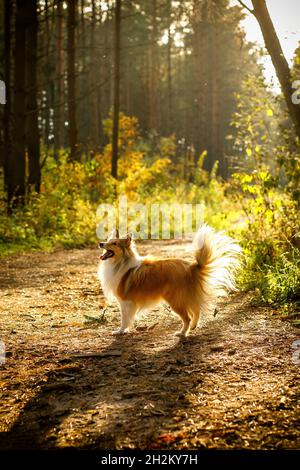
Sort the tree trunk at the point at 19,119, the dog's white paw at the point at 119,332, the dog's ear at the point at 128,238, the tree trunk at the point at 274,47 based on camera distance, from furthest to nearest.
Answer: the tree trunk at the point at 19,119, the tree trunk at the point at 274,47, the dog's ear at the point at 128,238, the dog's white paw at the point at 119,332

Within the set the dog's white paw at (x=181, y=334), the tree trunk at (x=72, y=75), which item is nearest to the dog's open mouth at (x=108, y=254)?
the dog's white paw at (x=181, y=334)

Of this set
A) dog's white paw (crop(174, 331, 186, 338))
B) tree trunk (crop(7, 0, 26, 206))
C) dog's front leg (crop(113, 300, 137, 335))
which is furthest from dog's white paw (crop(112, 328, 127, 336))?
tree trunk (crop(7, 0, 26, 206))

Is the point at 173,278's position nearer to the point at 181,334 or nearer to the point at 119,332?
the point at 181,334

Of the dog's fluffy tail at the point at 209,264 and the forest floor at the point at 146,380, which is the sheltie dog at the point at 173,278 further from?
the forest floor at the point at 146,380

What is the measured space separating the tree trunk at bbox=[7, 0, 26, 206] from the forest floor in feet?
26.8

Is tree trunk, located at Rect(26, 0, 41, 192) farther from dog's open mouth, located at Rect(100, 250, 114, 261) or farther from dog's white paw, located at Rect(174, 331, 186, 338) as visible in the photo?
dog's white paw, located at Rect(174, 331, 186, 338)

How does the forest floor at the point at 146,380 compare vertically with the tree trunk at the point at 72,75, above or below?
below

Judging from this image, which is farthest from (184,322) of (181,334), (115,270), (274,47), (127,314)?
(274,47)

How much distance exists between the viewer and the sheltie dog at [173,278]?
5.54 m

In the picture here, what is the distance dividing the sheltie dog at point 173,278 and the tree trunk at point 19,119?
900 centimetres

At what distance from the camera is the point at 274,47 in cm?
775

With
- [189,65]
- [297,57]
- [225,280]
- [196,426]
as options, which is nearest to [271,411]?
[196,426]

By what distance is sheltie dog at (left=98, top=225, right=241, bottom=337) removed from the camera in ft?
18.2
